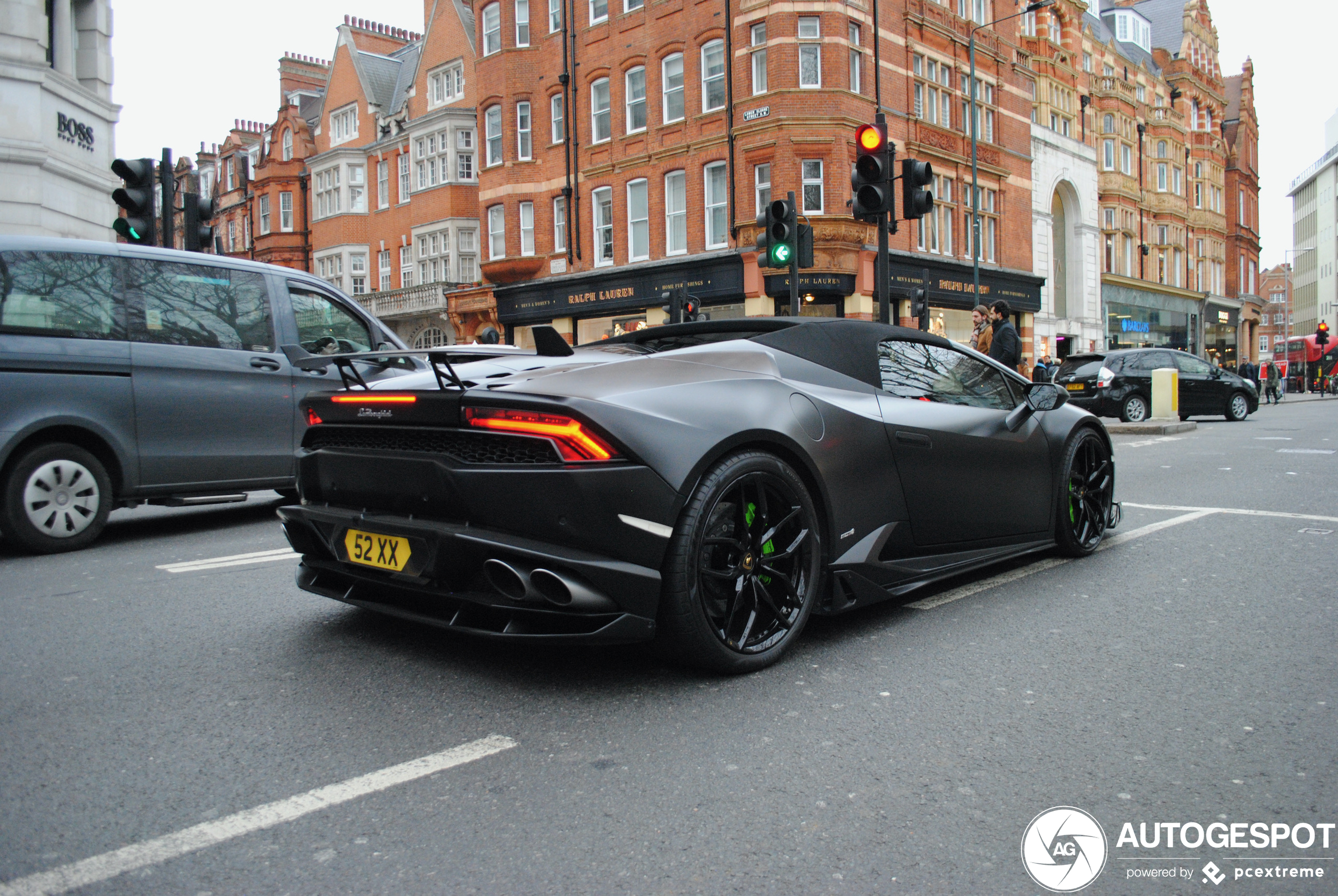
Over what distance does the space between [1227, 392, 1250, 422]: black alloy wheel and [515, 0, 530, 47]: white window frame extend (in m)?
24.2

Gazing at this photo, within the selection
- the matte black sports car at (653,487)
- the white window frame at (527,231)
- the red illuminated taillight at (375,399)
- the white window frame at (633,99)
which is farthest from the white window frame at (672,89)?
the red illuminated taillight at (375,399)

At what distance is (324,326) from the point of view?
7465mm

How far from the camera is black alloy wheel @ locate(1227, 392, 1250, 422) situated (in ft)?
67.4

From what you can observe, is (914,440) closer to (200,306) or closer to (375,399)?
(375,399)

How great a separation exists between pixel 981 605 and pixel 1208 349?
62.3m

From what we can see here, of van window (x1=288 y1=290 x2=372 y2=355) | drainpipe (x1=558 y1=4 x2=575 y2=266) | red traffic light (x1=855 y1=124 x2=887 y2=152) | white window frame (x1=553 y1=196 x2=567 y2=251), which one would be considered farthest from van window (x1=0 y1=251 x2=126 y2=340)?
white window frame (x1=553 y1=196 x2=567 y2=251)

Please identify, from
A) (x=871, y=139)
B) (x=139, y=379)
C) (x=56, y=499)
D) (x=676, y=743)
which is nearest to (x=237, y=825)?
(x=676, y=743)

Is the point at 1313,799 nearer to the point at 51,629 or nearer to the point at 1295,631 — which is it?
the point at 1295,631

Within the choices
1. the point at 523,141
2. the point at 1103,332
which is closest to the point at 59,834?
the point at 523,141

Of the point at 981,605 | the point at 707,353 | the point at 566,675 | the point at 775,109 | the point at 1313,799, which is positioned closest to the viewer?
the point at 1313,799

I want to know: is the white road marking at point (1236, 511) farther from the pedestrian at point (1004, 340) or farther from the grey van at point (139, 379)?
the grey van at point (139, 379)

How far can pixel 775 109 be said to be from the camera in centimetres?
2595

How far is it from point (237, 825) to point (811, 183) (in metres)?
25.7

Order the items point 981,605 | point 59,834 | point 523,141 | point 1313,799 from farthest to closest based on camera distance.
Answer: point 523,141 < point 981,605 < point 1313,799 < point 59,834
